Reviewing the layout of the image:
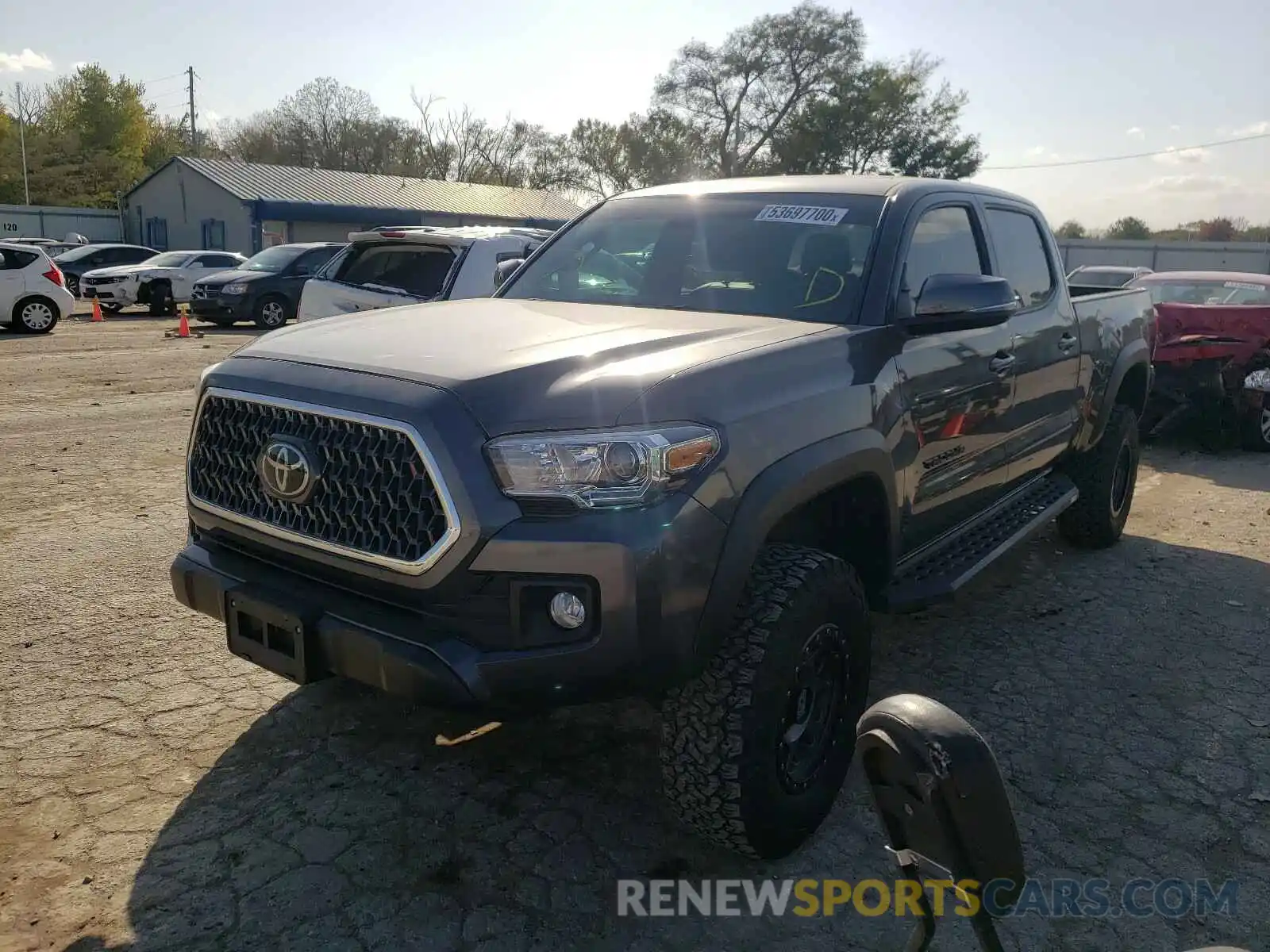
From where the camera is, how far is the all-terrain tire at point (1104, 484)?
580 cm

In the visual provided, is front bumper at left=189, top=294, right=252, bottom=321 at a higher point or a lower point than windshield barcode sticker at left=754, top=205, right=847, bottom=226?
lower

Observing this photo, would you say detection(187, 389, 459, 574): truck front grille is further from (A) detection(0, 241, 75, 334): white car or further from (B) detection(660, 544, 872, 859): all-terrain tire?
(A) detection(0, 241, 75, 334): white car

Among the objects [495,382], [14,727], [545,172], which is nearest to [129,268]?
[14,727]

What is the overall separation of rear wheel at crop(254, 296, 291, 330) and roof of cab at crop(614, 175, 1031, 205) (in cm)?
1521

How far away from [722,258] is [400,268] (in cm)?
561

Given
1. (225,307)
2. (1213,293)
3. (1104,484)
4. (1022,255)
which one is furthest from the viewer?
(225,307)

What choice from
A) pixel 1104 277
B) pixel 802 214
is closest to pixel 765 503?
pixel 802 214

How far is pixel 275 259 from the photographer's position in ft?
61.6

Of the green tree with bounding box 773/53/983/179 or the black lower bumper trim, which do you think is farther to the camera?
the green tree with bounding box 773/53/983/179

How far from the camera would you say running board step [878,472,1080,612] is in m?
3.51

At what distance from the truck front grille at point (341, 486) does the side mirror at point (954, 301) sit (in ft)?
5.92

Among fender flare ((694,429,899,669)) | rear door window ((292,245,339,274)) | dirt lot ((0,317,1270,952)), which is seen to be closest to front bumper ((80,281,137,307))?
rear door window ((292,245,339,274))

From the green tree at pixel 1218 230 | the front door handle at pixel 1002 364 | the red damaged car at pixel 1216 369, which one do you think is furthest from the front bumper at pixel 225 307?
the green tree at pixel 1218 230

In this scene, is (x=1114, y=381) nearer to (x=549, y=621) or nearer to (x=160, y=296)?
(x=549, y=621)
